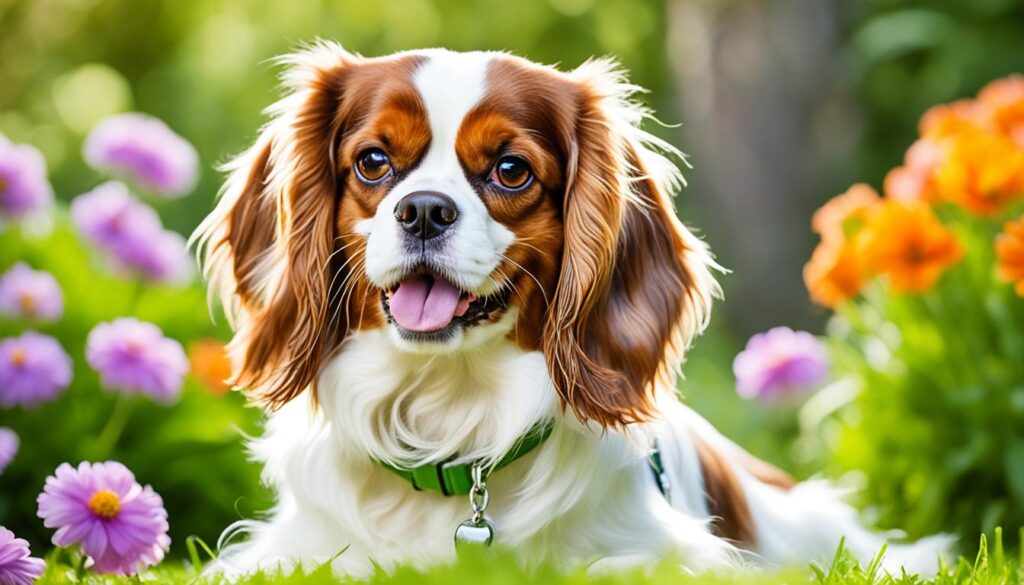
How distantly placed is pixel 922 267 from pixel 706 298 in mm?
1344

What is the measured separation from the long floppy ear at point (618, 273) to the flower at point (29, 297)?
197cm

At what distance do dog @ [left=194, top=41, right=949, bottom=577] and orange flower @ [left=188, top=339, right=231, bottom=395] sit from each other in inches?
59.0

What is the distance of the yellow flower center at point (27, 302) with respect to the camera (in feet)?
13.4

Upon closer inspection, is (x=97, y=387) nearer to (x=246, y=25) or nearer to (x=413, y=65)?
(x=413, y=65)

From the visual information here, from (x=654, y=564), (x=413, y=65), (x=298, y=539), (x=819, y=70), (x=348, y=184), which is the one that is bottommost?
(x=298, y=539)

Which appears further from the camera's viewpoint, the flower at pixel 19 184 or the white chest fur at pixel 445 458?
the flower at pixel 19 184

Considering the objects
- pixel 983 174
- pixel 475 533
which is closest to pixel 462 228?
pixel 475 533

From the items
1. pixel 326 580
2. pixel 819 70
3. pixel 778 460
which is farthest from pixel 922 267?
pixel 819 70

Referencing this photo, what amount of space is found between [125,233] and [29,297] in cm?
53

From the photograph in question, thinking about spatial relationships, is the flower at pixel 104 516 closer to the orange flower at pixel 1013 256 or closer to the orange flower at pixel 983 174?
the orange flower at pixel 1013 256

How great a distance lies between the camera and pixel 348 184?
10.2 feet

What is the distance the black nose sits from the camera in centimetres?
279

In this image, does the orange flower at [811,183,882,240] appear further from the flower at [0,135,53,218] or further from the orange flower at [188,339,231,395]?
the flower at [0,135,53,218]

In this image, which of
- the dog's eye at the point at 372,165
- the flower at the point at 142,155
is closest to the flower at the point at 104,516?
the dog's eye at the point at 372,165
